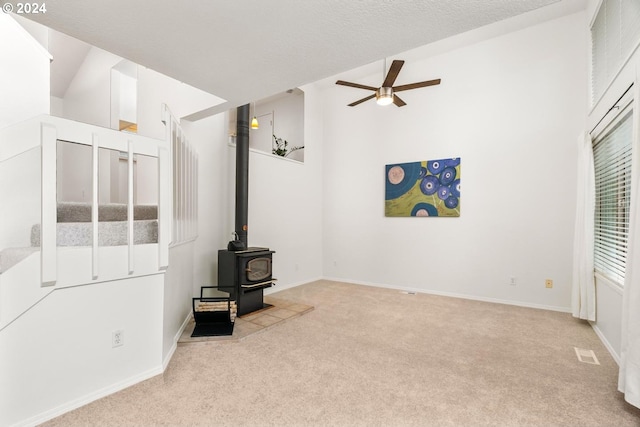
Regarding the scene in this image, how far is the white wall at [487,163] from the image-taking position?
3768 mm

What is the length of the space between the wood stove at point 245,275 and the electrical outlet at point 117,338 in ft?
4.24

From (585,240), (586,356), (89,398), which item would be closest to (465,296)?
(585,240)

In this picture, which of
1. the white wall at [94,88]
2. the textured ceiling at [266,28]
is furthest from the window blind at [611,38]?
the white wall at [94,88]

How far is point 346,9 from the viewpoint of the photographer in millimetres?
1484

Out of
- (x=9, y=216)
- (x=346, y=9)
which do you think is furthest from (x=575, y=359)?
(x=9, y=216)

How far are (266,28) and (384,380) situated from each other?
2.31 meters

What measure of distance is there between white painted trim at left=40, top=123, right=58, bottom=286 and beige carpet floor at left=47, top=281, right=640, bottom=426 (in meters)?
0.82

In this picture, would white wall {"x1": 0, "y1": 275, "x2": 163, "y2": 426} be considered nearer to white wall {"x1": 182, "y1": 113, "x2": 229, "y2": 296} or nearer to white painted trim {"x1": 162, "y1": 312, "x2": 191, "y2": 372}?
white painted trim {"x1": 162, "y1": 312, "x2": 191, "y2": 372}

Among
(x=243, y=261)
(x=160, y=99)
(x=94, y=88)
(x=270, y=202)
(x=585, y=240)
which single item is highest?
(x=94, y=88)

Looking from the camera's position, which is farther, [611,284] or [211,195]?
[211,195]

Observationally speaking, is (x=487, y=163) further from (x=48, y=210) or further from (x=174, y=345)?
(x=48, y=210)

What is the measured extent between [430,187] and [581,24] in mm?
2539

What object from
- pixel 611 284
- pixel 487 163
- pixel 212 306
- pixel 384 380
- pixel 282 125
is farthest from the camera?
pixel 282 125

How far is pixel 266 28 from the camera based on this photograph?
167 cm
